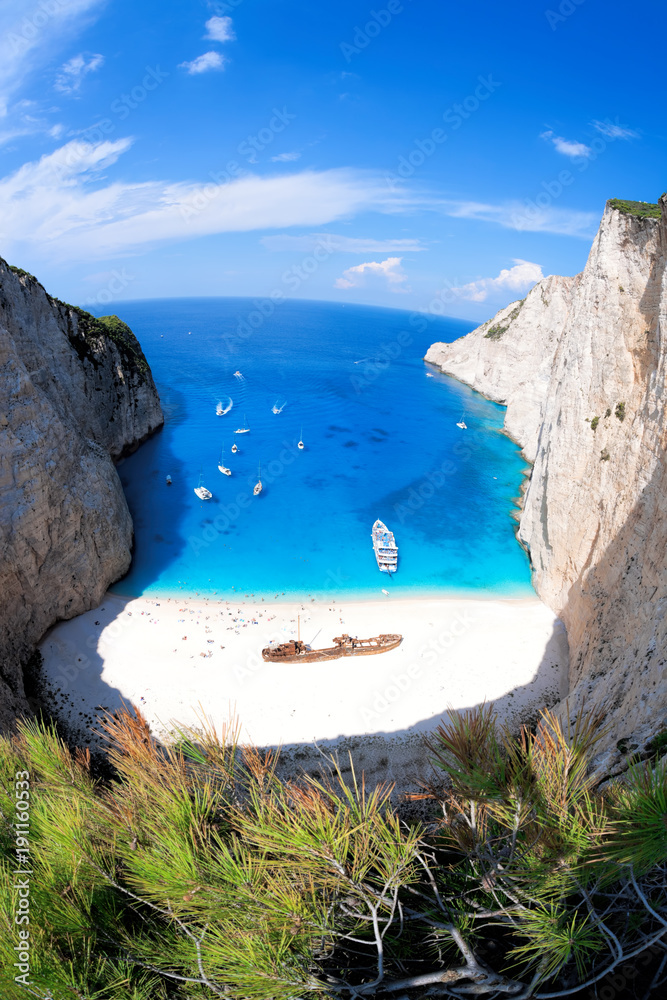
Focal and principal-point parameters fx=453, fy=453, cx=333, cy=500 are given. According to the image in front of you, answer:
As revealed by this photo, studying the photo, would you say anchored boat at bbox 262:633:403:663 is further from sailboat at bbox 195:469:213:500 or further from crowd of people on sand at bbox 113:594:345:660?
sailboat at bbox 195:469:213:500

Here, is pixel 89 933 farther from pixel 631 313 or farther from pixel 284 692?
pixel 631 313

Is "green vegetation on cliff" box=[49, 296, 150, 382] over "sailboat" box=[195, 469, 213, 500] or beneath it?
over

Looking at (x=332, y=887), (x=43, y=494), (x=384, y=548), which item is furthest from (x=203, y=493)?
(x=332, y=887)

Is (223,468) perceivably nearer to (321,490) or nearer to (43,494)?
(321,490)

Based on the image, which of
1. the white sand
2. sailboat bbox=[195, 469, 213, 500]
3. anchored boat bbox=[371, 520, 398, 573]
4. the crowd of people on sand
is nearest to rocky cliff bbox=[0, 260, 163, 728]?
the white sand

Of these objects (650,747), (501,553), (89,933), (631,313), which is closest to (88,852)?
(89,933)

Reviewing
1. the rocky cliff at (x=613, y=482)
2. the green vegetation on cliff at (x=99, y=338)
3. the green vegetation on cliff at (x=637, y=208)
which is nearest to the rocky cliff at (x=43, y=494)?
the green vegetation on cliff at (x=99, y=338)

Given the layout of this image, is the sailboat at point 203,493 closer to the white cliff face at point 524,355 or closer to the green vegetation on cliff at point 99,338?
the green vegetation on cliff at point 99,338
